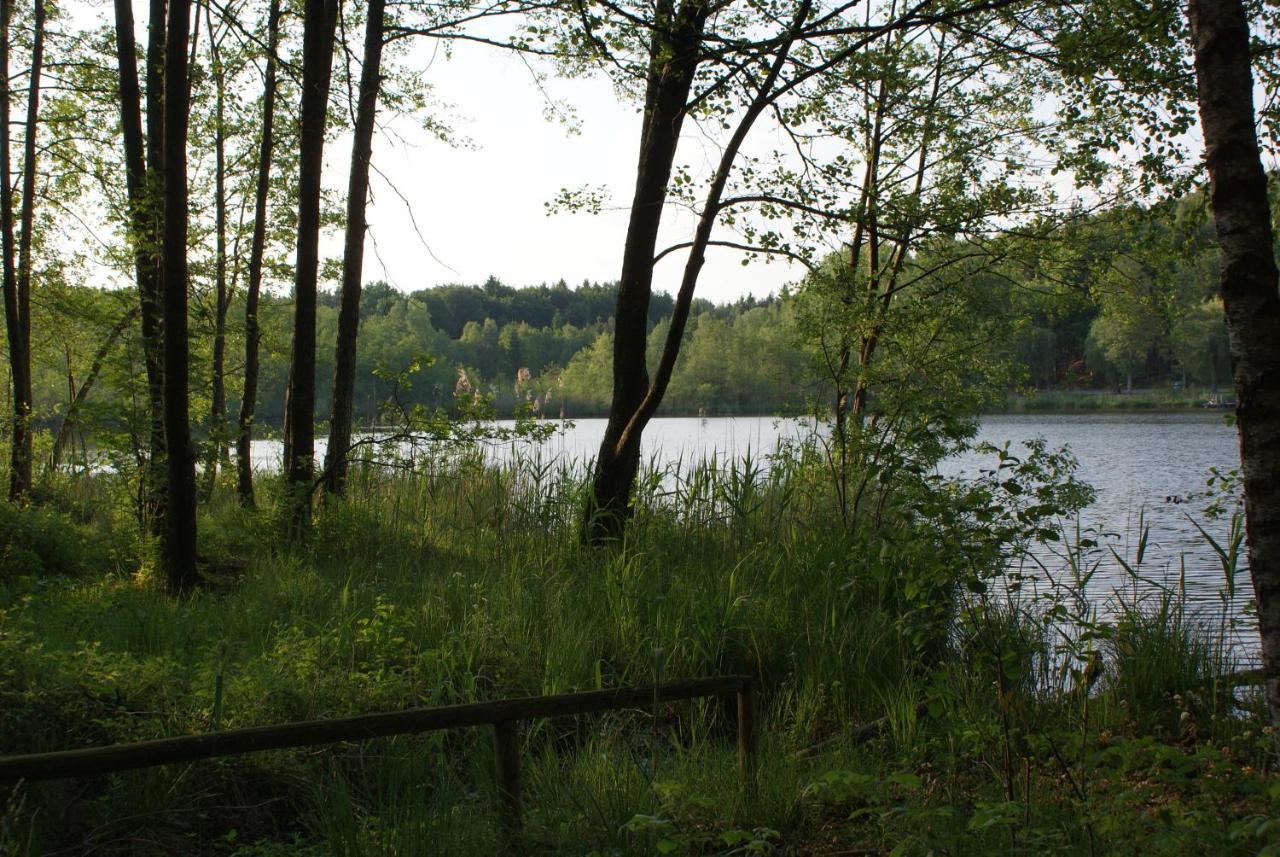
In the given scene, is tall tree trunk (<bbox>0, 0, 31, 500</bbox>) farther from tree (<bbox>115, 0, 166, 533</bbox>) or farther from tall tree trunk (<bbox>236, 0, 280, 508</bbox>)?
tree (<bbox>115, 0, 166, 533</bbox>)

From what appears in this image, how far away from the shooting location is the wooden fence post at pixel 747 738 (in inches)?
142

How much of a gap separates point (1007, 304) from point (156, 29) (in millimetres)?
9147

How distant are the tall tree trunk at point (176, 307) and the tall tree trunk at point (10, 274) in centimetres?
527

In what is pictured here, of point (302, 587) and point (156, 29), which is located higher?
point (156, 29)

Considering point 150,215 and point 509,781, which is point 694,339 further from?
point 509,781

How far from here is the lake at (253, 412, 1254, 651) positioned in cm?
961

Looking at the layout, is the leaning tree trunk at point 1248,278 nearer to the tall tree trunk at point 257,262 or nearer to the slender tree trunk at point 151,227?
the slender tree trunk at point 151,227

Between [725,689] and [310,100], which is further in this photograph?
[310,100]

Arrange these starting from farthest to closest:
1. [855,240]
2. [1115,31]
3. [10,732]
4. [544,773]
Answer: [855,240]
[1115,31]
[544,773]
[10,732]

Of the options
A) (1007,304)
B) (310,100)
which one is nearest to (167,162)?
(310,100)

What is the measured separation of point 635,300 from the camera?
7.90m

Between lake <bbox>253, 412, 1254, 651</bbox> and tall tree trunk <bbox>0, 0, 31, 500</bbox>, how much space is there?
10.8 ft

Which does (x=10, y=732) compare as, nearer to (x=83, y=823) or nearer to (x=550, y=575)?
(x=83, y=823)

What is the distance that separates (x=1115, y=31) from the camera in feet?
17.5
